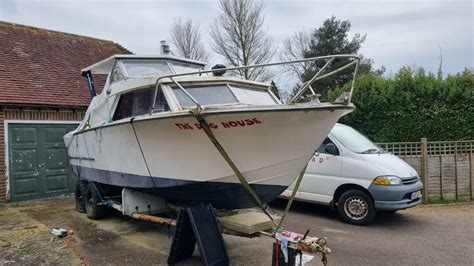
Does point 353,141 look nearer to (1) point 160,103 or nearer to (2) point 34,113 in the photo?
(1) point 160,103

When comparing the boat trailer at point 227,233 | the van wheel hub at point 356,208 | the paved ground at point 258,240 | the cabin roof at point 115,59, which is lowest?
the paved ground at point 258,240

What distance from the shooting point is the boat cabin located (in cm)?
524

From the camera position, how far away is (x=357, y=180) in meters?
6.80

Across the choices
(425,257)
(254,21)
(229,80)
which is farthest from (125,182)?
(254,21)

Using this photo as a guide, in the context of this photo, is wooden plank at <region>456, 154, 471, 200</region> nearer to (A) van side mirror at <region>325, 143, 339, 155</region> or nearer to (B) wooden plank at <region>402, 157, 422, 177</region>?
(B) wooden plank at <region>402, 157, 422, 177</region>

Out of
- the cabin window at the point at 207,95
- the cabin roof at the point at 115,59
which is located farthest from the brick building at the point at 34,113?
the cabin window at the point at 207,95

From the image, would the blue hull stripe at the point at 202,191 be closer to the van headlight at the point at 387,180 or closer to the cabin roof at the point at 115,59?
the cabin roof at the point at 115,59

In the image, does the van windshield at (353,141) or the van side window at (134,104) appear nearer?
the van side window at (134,104)

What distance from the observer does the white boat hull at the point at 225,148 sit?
14.0ft

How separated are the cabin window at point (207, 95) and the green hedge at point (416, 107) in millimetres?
6444

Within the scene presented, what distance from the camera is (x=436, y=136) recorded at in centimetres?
975

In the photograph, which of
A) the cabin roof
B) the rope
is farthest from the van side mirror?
the cabin roof

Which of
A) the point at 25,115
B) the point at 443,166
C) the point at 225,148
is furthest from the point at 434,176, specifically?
the point at 25,115

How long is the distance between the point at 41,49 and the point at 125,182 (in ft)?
28.1
